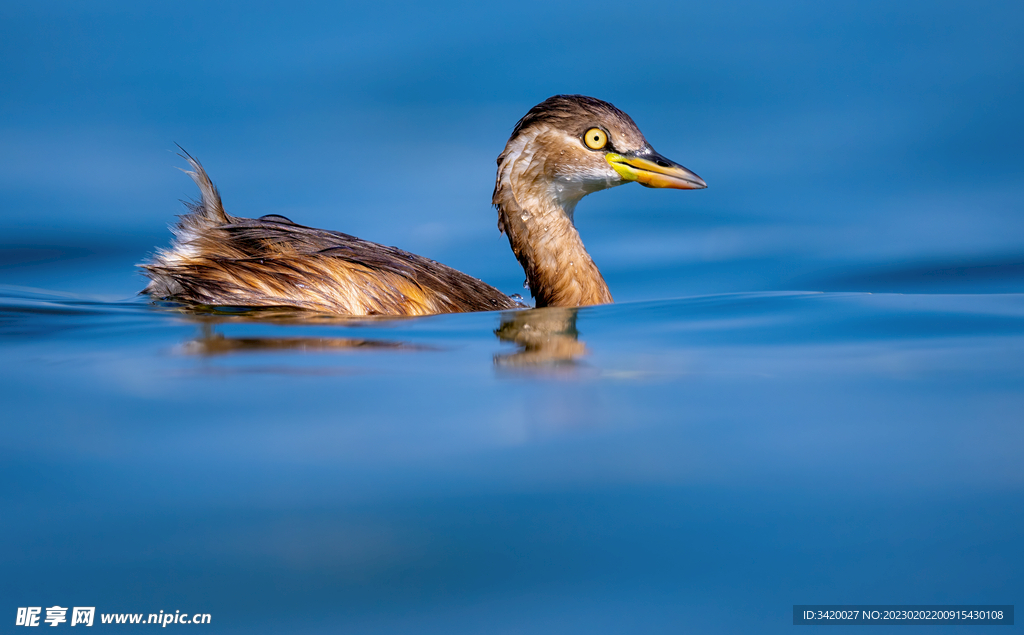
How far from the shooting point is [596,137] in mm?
6105

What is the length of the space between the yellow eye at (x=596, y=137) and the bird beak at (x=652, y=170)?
9cm

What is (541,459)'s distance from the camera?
9.05 feet

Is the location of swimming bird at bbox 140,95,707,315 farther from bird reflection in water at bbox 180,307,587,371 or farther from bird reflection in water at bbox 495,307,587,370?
bird reflection in water at bbox 495,307,587,370

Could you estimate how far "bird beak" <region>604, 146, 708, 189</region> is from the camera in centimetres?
600

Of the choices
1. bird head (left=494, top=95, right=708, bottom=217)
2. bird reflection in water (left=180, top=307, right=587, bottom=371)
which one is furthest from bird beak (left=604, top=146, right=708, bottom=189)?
bird reflection in water (left=180, top=307, right=587, bottom=371)

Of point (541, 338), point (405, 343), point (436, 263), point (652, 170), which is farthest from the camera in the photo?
point (436, 263)

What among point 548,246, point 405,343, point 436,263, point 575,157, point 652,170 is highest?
point 575,157

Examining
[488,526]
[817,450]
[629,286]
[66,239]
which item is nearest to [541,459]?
[488,526]

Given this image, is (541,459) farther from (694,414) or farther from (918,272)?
(918,272)

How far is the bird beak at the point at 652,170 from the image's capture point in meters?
6.00

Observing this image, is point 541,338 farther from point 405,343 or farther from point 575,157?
point 575,157

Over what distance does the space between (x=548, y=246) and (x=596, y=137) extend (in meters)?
0.74

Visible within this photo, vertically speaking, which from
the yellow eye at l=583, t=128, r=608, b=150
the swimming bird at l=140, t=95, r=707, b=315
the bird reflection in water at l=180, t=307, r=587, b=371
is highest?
the yellow eye at l=583, t=128, r=608, b=150

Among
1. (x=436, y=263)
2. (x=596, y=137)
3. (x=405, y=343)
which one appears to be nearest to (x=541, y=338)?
(x=405, y=343)
